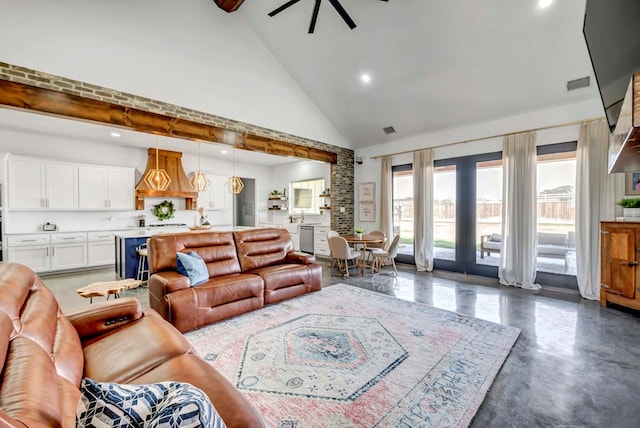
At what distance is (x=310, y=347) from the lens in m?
2.56

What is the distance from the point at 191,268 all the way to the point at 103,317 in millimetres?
Result: 1286

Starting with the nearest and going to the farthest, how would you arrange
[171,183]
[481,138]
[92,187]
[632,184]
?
[632,184] < [481,138] < [92,187] < [171,183]

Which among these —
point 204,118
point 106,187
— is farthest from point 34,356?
point 106,187

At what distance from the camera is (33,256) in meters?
5.18

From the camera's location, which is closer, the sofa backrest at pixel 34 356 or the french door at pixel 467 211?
the sofa backrest at pixel 34 356

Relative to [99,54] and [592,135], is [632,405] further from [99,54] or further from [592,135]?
[99,54]

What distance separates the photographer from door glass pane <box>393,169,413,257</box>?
624cm

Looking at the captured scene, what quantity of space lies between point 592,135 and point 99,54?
6.77 metres

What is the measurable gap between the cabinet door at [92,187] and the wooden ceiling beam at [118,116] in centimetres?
311

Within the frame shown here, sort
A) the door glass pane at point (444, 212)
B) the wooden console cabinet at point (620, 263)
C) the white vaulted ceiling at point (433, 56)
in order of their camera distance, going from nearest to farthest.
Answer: the wooden console cabinet at point (620, 263)
the white vaulted ceiling at point (433, 56)
the door glass pane at point (444, 212)

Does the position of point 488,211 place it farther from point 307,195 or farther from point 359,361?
point 307,195

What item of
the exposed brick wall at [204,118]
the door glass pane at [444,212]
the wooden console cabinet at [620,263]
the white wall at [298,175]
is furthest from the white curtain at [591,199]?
the white wall at [298,175]

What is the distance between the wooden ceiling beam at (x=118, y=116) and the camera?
313cm

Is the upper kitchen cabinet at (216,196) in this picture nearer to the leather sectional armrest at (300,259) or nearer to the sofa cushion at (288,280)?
the leather sectional armrest at (300,259)
